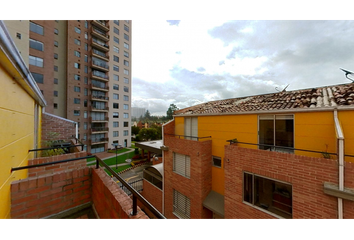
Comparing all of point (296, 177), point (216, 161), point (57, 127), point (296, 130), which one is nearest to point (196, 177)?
point (216, 161)

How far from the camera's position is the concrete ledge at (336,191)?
10.7 ft

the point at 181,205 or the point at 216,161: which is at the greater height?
the point at 216,161

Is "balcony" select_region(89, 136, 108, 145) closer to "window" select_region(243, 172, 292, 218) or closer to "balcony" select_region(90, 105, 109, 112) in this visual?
"balcony" select_region(90, 105, 109, 112)

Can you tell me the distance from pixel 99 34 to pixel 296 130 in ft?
108

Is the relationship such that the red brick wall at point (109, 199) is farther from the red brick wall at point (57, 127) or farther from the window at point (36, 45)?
the window at point (36, 45)

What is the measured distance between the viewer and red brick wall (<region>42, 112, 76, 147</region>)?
22.3 ft

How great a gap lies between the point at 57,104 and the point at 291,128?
29.0 m

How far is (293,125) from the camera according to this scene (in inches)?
200

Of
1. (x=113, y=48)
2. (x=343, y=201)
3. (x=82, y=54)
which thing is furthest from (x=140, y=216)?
(x=113, y=48)

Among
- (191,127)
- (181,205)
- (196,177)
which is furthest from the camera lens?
(191,127)

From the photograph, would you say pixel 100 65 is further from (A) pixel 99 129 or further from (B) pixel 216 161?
(B) pixel 216 161

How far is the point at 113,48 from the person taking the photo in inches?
1123

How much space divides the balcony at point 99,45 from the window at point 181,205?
29286 millimetres
